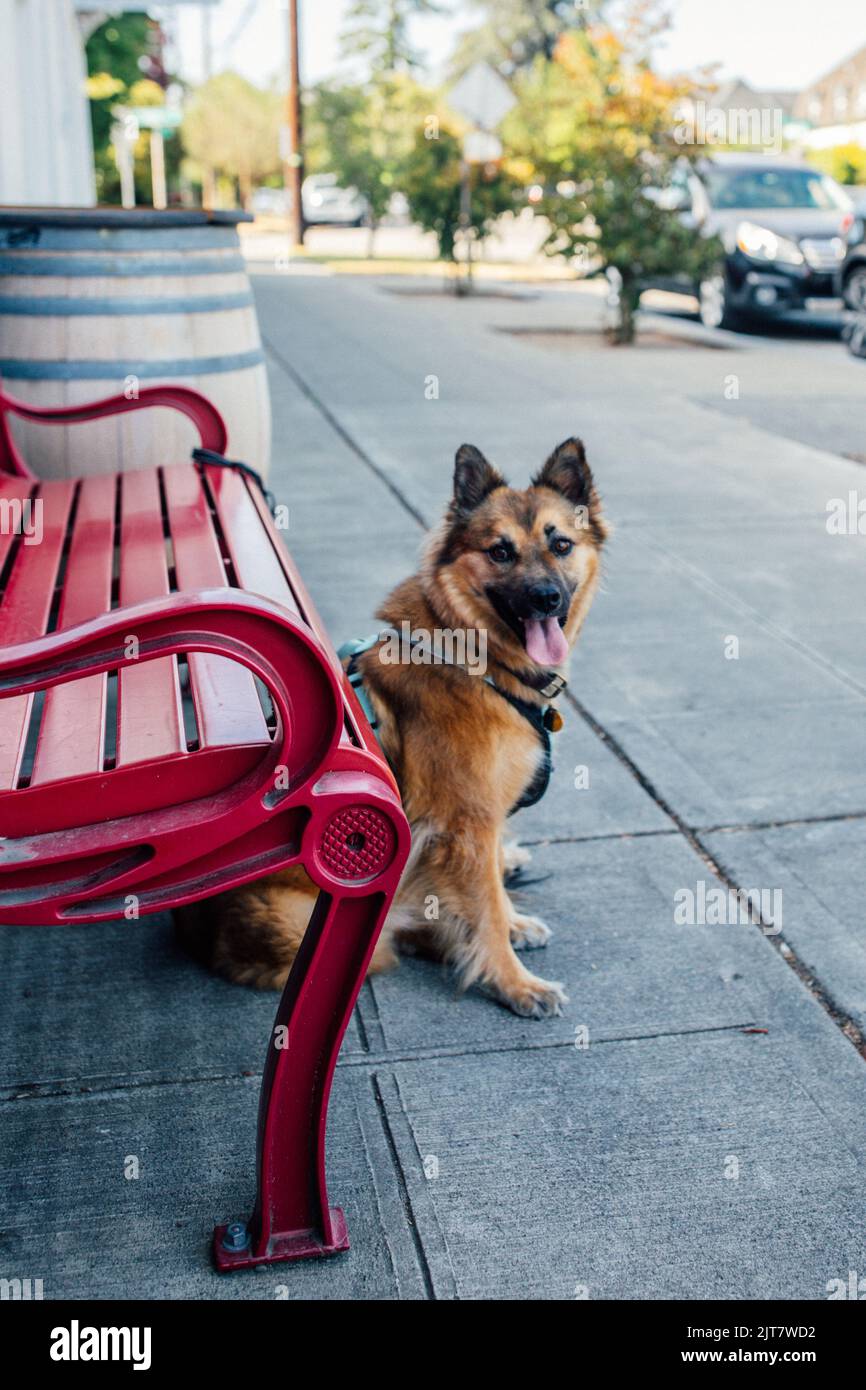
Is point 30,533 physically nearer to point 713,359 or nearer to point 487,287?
point 713,359

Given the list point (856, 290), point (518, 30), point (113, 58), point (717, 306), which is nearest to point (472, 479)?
point (856, 290)

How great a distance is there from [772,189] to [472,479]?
590 inches

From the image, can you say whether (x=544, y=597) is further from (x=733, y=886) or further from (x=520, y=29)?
(x=520, y=29)

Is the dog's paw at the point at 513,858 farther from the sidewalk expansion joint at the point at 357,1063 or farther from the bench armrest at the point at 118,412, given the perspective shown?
the bench armrest at the point at 118,412

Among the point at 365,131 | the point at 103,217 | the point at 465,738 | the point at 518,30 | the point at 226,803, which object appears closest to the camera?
the point at 226,803

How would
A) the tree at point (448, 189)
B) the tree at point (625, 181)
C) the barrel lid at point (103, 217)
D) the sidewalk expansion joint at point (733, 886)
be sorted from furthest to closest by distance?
the tree at point (448, 189) < the tree at point (625, 181) < the barrel lid at point (103, 217) < the sidewalk expansion joint at point (733, 886)

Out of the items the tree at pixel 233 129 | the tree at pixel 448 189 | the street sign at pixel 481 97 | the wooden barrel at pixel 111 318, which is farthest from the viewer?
the tree at pixel 233 129

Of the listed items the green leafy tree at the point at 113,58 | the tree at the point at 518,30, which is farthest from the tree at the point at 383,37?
the green leafy tree at the point at 113,58

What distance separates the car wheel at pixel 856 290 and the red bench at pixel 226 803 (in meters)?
13.0

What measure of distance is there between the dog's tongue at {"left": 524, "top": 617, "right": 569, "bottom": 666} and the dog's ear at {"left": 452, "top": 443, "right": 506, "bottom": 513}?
0.39 meters

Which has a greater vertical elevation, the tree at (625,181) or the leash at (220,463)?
the tree at (625,181)

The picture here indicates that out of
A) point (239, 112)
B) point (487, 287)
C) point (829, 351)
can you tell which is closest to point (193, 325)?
point (829, 351)

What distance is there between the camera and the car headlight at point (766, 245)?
14648mm

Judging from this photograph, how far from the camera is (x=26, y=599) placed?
2.72m
